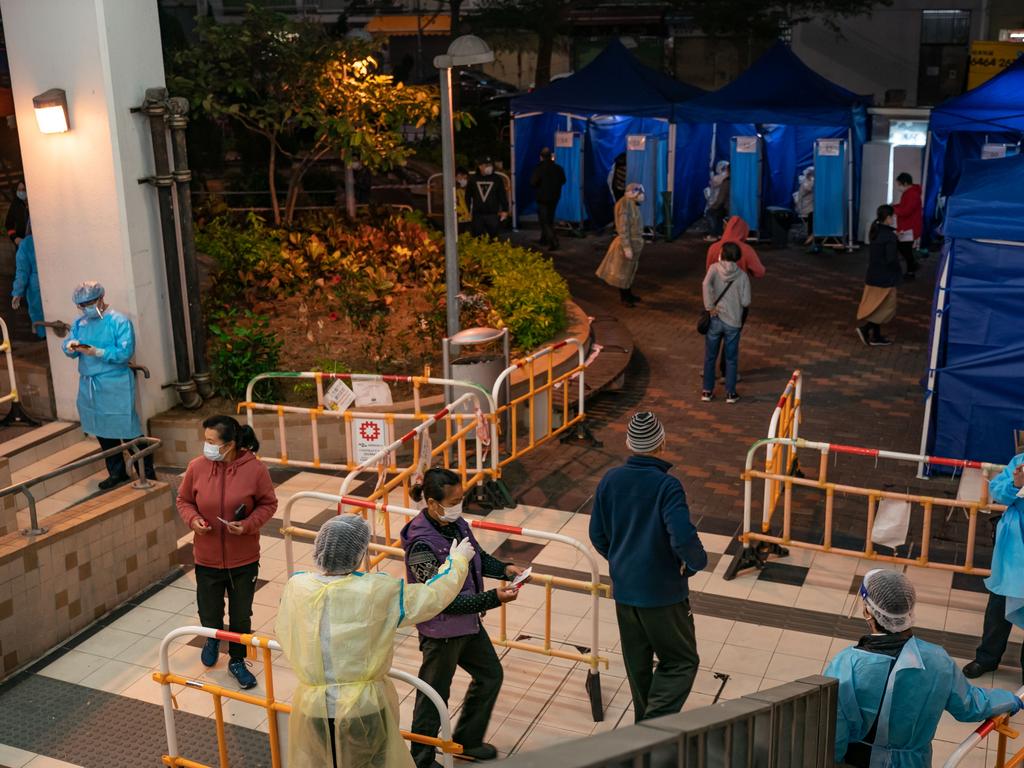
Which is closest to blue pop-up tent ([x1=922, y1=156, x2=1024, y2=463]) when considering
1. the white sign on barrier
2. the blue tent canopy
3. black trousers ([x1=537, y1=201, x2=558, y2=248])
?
the white sign on barrier

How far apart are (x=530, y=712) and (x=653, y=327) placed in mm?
8969

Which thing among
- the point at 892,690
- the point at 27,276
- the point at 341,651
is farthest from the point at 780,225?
the point at 341,651

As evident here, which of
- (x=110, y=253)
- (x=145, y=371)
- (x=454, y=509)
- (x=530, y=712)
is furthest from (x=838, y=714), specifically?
(x=110, y=253)

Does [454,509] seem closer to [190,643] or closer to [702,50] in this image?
[190,643]

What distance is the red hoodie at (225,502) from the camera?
270 inches

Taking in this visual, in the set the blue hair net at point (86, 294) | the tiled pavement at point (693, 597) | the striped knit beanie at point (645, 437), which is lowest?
the tiled pavement at point (693, 597)

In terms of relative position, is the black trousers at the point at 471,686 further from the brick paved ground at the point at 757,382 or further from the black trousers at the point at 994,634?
the brick paved ground at the point at 757,382

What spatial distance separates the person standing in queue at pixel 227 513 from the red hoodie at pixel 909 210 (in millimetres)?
12586

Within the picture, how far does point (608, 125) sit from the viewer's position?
20.9 metres

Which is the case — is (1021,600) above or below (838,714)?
below

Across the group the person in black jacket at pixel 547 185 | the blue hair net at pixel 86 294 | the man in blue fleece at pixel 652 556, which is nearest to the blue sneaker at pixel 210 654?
the man in blue fleece at pixel 652 556

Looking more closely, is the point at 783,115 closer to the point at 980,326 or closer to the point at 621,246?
the point at 621,246

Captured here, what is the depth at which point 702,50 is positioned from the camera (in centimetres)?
3659

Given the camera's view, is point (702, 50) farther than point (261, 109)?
Yes
